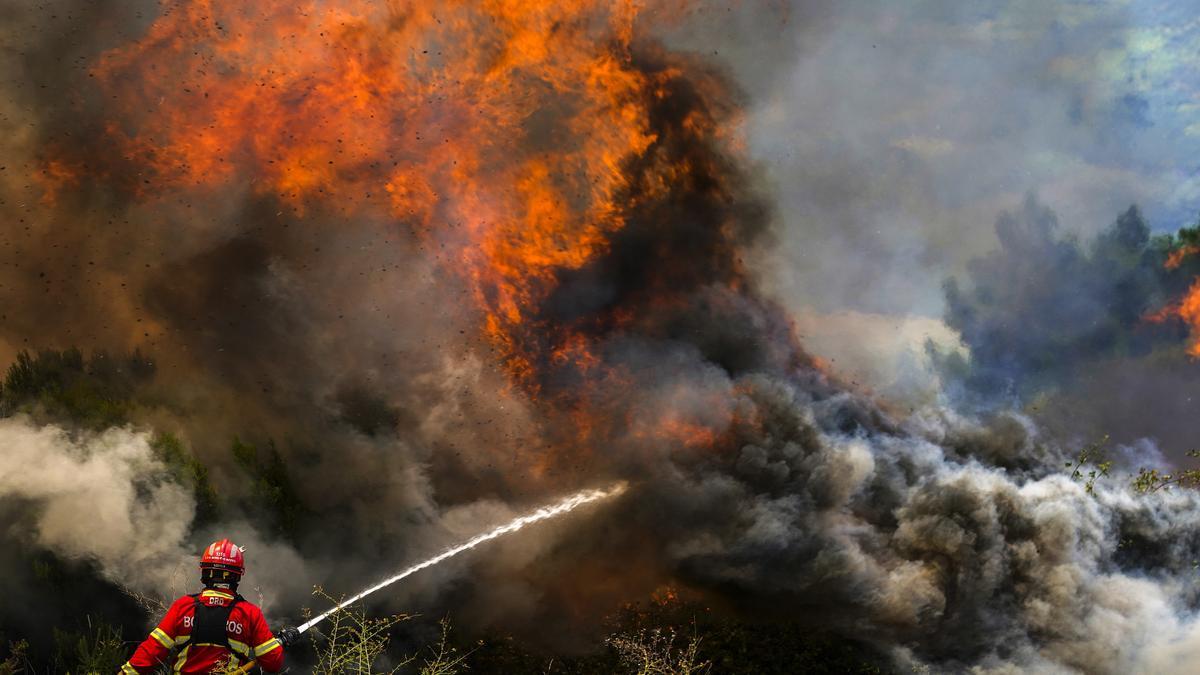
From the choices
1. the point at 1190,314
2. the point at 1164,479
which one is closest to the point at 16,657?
the point at 1164,479

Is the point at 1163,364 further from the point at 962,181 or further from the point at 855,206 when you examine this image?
the point at 855,206

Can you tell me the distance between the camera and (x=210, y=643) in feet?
35.7

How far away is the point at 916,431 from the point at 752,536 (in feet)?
15.0

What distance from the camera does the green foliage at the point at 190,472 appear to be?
2022 cm

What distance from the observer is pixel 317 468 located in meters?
21.4

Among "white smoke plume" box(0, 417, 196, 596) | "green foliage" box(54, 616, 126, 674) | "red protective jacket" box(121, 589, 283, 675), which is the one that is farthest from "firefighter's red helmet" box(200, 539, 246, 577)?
"white smoke plume" box(0, 417, 196, 596)

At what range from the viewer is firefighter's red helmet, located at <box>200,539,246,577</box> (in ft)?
36.3

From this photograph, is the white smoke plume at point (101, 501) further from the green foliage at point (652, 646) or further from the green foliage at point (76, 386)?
the green foliage at point (652, 646)

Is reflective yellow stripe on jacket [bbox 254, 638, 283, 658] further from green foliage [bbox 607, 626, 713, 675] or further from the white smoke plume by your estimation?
green foliage [bbox 607, 626, 713, 675]

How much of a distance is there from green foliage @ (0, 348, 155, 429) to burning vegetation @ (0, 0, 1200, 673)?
2.2 inches

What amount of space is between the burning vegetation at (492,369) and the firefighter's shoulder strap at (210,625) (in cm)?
915

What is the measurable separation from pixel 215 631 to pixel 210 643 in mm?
120

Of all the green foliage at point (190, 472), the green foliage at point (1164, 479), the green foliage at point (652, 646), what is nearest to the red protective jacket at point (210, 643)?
the green foliage at point (190, 472)

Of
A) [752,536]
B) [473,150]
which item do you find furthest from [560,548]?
[473,150]
